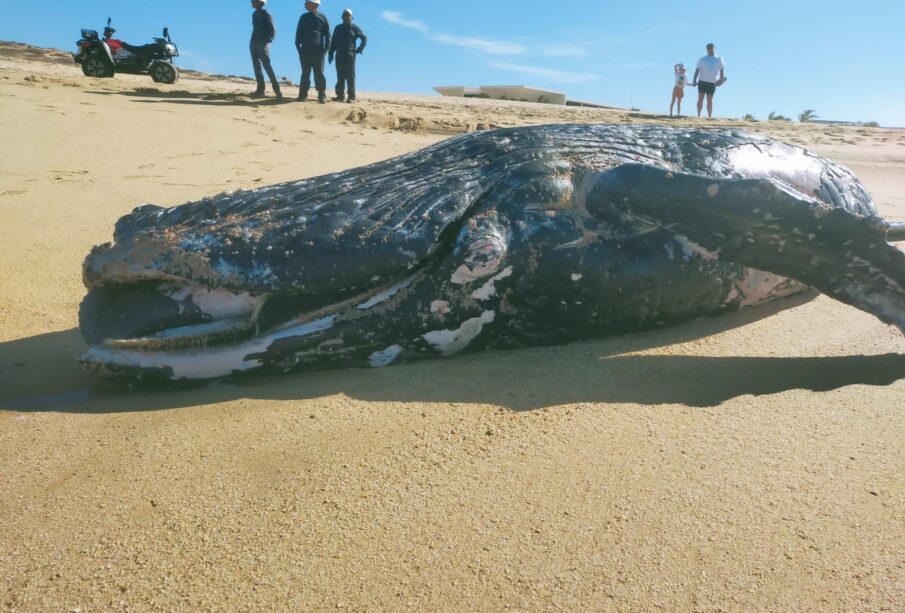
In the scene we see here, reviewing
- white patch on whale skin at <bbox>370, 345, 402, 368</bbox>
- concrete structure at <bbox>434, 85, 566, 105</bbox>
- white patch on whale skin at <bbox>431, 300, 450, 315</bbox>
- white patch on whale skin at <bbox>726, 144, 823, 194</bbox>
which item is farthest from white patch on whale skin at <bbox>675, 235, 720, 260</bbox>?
concrete structure at <bbox>434, 85, 566, 105</bbox>

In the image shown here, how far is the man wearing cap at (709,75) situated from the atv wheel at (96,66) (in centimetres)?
1545

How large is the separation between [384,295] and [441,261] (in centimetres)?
31

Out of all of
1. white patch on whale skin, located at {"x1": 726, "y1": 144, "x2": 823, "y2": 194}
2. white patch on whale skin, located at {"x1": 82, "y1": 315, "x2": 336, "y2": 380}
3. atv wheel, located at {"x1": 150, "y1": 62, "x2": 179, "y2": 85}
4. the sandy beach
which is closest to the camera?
the sandy beach

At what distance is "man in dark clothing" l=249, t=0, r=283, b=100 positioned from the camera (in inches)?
543

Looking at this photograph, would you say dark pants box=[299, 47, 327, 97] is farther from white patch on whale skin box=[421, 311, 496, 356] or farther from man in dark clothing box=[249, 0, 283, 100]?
white patch on whale skin box=[421, 311, 496, 356]

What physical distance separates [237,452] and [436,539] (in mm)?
885

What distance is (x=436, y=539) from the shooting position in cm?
189

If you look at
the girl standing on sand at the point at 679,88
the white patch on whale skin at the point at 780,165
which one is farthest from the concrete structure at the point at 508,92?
the white patch on whale skin at the point at 780,165

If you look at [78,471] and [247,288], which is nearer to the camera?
[78,471]

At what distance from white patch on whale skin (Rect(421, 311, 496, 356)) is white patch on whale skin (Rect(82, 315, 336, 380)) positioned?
58 cm

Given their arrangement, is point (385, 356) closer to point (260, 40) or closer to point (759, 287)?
point (759, 287)

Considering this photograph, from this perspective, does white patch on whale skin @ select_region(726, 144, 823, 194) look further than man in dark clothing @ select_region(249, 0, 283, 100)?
No

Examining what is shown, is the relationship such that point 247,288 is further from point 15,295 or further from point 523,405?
point 15,295

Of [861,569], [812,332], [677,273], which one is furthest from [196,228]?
[812,332]
